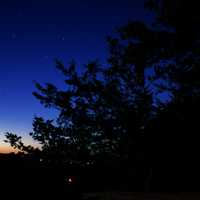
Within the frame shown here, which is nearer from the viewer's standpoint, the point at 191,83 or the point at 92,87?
the point at 191,83

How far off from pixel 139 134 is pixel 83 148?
6.67 ft

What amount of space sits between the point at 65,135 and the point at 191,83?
186 inches

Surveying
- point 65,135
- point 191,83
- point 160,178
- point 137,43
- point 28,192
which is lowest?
point 28,192

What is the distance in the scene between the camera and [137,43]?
11641mm

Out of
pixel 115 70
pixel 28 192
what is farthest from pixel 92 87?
pixel 28 192

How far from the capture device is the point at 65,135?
1171cm

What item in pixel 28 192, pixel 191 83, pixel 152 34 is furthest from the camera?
pixel 152 34

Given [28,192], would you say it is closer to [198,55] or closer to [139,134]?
[139,134]

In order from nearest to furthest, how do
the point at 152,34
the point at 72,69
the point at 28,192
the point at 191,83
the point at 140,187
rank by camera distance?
the point at 28,192
the point at 191,83
the point at 152,34
the point at 72,69
the point at 140,187

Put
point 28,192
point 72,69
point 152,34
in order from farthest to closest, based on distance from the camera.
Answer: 1. point 72,69
2. point 152,34
3. point 28,192

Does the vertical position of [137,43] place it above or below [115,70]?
above

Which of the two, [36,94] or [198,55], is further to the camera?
[36,94]

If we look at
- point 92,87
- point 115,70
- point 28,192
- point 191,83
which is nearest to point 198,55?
point 191,83

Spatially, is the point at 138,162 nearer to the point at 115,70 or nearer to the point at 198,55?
the point at 115,70
